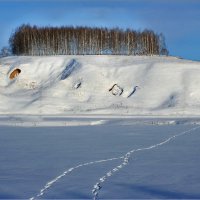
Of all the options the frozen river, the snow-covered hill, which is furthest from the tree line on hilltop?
the frozen river

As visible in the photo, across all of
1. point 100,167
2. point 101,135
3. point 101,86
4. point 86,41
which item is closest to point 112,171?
point 100,167

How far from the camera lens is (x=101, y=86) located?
151 feet

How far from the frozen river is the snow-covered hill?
20.4 m

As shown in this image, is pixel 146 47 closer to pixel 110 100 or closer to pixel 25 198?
pixel 110 100

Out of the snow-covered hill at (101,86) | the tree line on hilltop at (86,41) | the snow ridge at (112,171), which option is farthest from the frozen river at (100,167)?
the tree line on hilltop at (86,41)

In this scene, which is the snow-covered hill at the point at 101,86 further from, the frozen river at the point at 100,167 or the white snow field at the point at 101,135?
the frozen river at the point at 100,167

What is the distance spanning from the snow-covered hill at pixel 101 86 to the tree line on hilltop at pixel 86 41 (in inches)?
284

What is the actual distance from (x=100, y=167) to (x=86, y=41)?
163ft

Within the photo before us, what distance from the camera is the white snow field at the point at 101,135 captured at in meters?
9.79

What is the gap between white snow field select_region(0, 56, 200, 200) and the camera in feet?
32.1

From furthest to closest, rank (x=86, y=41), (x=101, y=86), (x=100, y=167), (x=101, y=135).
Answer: (x=86, y=41), (x=101, y=86), (x=101, y=135), (x=100, y=167)

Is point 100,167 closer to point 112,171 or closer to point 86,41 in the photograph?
point 112,171

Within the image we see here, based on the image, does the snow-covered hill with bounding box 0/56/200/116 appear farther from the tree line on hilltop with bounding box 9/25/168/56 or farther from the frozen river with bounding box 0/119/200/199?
the frozen river with bounding box 0/119/200/199

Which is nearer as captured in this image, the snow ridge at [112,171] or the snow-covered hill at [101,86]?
the snow ridge at [112,171]
